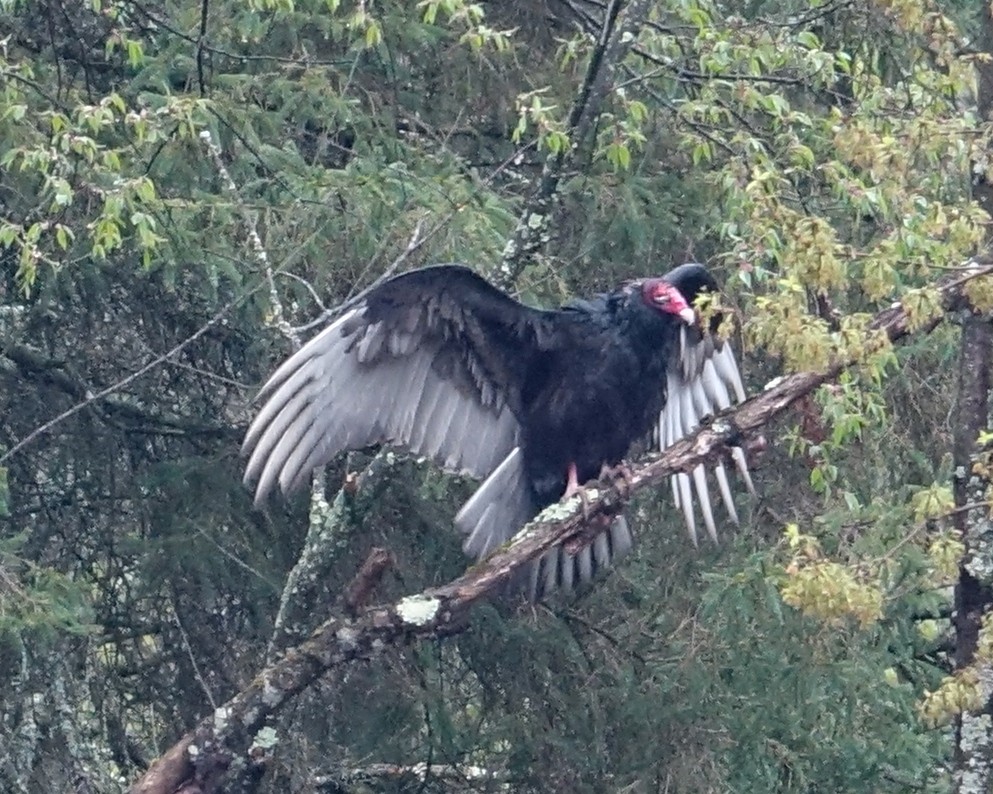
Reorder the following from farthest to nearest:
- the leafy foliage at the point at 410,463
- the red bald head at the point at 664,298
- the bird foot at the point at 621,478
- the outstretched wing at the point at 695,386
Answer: the outstretched wing at the point at 695,386 < the red bald head at the point at 664,298 < the leafy foliage at the point at 410,463 < the bird foot at the point at 621,478

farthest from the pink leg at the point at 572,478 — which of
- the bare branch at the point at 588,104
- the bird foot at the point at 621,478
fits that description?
the bare branch at the point at 588,104

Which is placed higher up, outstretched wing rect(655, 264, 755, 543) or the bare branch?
the bare branch

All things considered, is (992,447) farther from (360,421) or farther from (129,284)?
(129,284)

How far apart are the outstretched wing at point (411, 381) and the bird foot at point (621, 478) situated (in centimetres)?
45

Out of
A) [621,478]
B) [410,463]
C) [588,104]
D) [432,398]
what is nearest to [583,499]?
[621,478]

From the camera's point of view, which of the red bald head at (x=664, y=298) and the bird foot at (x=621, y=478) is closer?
the bird foot at (x=621, y=478)

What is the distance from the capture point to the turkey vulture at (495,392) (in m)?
4.26

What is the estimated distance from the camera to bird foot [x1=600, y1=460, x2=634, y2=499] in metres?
4.17

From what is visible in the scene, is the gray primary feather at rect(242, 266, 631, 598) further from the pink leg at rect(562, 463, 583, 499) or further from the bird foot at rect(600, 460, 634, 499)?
the bird foot at rect(600, 460, 634, 499)

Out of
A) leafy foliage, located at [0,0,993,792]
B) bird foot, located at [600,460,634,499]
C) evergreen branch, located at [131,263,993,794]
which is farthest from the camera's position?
leafy foliage, located at [0,0,993,792]

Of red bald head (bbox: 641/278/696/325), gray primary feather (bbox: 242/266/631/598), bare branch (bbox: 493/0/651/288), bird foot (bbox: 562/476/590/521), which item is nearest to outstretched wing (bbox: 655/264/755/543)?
red bald head (bbox: 641/278/696/325)

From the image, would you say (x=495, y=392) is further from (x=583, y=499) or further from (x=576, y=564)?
(x=583, y=499)

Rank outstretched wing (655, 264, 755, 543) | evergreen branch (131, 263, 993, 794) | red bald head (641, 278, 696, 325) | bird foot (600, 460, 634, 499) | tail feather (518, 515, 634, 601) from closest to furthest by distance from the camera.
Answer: evergreen branch (131, 263, 993, 794), bird foot (600, 460, 634, 499), red bald head (641, 278, 696, 325), tail feather (518, 515, 634, 601), outstretched wing (655, 264, 755, 543)

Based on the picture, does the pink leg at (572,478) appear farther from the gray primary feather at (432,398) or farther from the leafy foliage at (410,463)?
the leafy foliage at (410,463)
